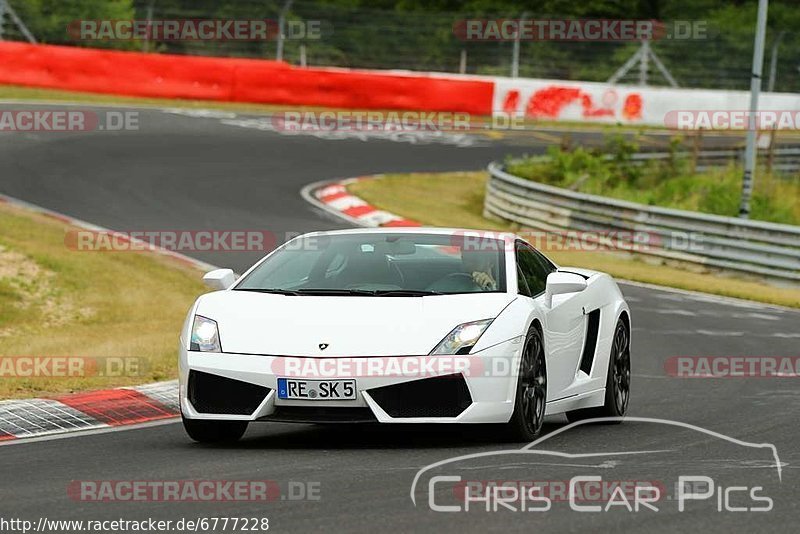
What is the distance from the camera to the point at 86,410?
9625 mm

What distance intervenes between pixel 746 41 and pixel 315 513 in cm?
3883

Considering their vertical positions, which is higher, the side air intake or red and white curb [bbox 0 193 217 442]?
the side air intake

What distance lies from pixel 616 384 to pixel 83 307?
7429mm

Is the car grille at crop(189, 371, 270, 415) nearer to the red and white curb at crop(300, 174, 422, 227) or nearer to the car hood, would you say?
the car hood

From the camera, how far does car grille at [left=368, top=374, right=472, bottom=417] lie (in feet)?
26.3

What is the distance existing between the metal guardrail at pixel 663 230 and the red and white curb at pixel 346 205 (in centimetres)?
261

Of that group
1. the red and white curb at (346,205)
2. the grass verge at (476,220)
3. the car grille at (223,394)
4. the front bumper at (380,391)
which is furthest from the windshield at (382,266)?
the red and white curb at (346,205)

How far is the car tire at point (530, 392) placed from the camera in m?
8.32

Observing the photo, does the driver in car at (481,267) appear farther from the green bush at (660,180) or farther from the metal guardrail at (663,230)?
the green bush at (660,180)

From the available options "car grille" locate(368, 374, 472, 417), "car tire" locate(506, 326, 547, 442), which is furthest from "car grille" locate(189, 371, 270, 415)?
"car tire" locate(506, 326, 547, 442)

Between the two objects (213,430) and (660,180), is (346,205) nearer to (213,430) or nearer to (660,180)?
(660,180)

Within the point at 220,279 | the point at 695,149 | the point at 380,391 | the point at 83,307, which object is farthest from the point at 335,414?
the point at 695,149

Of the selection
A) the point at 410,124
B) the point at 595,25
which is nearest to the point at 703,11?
the point at 595,25

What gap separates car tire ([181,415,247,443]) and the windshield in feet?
2.68
